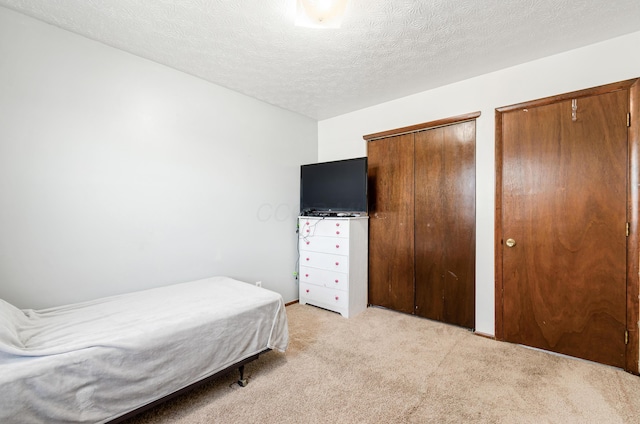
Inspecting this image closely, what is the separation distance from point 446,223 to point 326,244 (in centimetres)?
135

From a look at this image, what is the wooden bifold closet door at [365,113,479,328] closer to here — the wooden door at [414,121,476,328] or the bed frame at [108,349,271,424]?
the wooden door at [414,121,476,328]

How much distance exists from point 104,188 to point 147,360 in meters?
1.43

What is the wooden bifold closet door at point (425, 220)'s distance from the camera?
276 cm

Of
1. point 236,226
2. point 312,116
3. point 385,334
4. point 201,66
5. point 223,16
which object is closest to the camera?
point 223,16

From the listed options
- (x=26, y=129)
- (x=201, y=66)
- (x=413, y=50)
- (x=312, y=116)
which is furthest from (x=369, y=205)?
(x=26, y=129)

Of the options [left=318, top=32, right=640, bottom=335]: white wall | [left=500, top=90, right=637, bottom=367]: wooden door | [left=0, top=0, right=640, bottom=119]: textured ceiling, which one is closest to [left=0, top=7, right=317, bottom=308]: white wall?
[left=0, top=0, right=640, bottom=119]: textured ceiling

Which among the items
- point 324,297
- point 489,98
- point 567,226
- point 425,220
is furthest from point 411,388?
point 489,98

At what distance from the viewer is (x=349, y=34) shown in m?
2.01

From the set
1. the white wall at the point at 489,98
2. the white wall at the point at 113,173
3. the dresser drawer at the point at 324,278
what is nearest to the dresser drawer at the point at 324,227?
A: the dresser drawer at the point at 324,278

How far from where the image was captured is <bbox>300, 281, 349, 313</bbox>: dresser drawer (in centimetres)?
315

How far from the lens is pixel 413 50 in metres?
2.23

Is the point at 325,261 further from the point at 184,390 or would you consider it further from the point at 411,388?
the point at 184,390

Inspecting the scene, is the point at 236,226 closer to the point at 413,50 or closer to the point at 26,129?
the point at 26,129

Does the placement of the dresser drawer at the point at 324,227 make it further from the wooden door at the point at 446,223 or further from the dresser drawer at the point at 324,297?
the wooden door at the point at 446,223
